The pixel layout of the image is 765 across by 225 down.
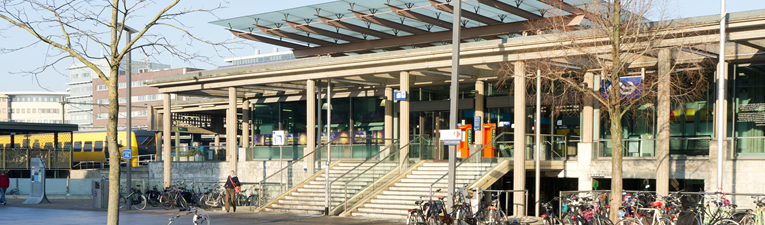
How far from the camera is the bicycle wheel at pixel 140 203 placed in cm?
2657

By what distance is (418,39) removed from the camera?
1149 inches

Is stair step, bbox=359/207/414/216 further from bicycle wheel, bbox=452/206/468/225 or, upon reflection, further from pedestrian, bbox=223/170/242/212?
pedestrian, bbox=223/170/242/212

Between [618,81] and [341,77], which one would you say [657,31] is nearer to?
[618,81]

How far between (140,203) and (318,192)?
721 cm

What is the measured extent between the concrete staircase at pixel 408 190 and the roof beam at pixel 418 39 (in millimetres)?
5675

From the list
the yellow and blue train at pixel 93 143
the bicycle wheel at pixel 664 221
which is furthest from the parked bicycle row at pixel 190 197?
the yellow and blue train at pixel 93 143

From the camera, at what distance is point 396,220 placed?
769 inches

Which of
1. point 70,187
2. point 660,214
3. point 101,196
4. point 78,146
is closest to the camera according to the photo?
point 660,214

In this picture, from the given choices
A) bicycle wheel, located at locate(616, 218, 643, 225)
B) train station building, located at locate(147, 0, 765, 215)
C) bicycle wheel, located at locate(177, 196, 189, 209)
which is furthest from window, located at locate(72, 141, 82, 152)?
bicycle wheel, located at locate(616, 218, 643, 225)

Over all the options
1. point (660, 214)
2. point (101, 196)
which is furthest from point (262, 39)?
point (660, 214)

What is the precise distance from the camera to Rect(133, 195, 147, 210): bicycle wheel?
26.6m

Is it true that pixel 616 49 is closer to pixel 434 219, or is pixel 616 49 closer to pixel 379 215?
pixel 434 219

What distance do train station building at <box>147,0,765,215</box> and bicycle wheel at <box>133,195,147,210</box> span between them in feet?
11.7

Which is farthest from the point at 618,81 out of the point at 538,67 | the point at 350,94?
the point at 350,94
